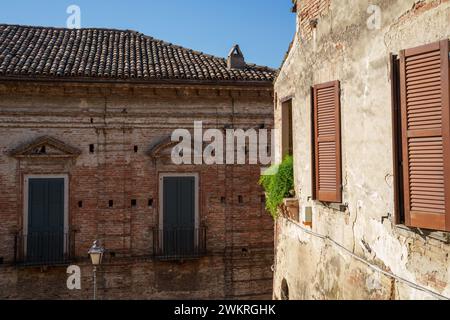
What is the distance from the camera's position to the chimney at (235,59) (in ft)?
43.2

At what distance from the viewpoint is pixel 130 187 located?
12.0m

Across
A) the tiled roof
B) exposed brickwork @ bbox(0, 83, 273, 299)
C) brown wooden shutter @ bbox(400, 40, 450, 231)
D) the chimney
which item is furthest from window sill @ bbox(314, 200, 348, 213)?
the chimney

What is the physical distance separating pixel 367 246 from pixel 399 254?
25.5 inches

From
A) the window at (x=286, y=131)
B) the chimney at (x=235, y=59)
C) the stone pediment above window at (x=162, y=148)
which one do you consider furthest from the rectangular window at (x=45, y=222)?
the window at (x=286, y=131)

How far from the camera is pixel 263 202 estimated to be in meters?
12.7

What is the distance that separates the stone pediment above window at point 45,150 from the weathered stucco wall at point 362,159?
6.89 metres

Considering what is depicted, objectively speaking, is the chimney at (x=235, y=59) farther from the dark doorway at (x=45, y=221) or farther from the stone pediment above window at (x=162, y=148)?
the dark doorway at (x=45, y=221)

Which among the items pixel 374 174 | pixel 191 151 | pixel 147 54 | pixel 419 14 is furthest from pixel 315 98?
pixel 147 54

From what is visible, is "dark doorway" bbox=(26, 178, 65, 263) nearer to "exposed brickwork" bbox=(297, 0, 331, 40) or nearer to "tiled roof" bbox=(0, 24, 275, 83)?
"tiled roof" bbox=(0, 24, 275, 83)

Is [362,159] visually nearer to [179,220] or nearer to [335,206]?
[335,206]

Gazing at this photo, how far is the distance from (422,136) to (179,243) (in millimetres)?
8875

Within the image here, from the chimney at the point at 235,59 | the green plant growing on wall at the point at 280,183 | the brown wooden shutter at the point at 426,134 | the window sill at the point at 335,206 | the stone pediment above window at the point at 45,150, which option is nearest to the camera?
the brown wooden shutter at the point at 426,134

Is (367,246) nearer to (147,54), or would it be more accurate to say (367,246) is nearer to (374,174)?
(374,174)

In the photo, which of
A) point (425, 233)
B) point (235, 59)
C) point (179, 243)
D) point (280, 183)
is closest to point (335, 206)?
point (425, 233)
